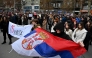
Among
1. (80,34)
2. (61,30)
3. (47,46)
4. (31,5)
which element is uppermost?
(61,30)

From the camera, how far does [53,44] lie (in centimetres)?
532

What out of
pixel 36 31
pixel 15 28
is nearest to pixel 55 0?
pixel 15 28

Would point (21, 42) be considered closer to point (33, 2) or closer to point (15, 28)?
point (15, 28)

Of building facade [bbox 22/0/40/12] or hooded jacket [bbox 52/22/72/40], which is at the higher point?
hooded jacket [bbox 52/22/72/40]

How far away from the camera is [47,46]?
525 centimetres

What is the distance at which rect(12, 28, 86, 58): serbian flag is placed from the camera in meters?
5.20

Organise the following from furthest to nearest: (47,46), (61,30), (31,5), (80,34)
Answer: (31,5) < (80,34) < (61,30) < (47,46)

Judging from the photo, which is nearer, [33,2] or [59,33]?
[59,33]

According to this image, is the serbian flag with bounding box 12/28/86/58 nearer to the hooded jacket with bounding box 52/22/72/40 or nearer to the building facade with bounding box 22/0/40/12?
Result: the hooded jacket with bounding box 52/22/72/40

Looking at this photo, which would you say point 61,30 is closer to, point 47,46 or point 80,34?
point 47,46

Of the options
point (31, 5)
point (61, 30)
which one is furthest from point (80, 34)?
point (31, 5)

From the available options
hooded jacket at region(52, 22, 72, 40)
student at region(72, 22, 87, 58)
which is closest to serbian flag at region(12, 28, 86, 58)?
hooded jacket at region(52, 22, 72, 40)

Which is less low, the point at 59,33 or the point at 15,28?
the point at 59,33

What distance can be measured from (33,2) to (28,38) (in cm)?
8985
